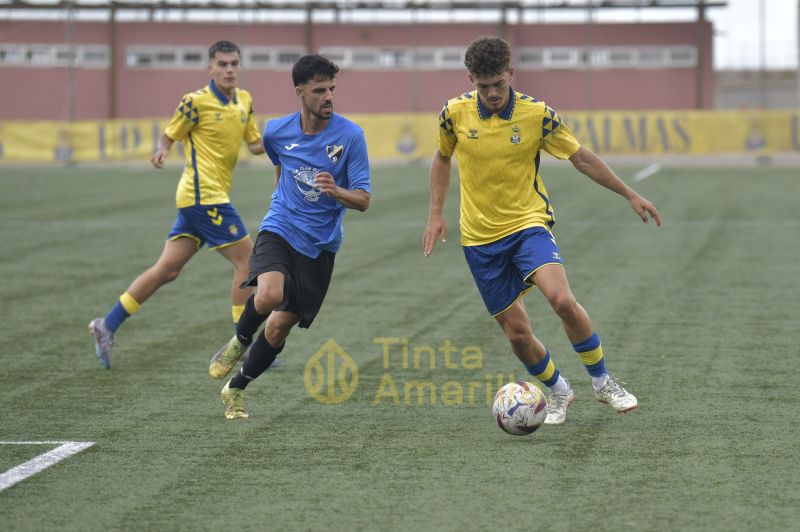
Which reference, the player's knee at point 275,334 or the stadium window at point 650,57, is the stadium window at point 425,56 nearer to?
the stadium window at point 650,57

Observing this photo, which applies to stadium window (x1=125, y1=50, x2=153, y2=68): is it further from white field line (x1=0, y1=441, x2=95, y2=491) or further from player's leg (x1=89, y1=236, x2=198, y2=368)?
white field line (x1=0, y1=441, x2=95, y2=491)

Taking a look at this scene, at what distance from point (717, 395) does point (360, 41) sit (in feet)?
167

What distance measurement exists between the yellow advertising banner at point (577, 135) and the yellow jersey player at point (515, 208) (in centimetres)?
3223

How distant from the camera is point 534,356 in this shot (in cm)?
707

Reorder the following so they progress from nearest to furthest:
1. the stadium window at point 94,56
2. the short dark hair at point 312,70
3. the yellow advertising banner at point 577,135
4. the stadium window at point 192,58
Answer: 1. the short dark hair at point 312,70
2. the yellow advertising banner at point 577,135
3. the stadium window at point 94,56
4. the stadium window at point 192,58

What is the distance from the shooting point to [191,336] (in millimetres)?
10125

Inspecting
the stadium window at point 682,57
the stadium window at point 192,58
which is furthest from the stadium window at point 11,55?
the stadium window at point 682,57

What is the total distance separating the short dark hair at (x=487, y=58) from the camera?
653 cm

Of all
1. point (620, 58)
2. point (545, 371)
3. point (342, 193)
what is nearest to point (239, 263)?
point (342, 193)

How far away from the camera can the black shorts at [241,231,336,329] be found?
7102mm

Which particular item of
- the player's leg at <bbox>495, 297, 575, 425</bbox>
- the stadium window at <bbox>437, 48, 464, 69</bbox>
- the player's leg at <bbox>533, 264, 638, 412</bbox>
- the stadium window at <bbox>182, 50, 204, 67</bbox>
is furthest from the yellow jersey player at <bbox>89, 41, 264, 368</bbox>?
the stadium window at <bbox>182, 50, 204, 67</bbox>

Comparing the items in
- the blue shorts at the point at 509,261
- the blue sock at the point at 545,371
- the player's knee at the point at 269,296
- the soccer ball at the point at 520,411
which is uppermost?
the blue shorts at the point at 509,261

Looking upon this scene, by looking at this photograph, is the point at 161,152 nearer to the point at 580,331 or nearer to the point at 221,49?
the point at 221,49

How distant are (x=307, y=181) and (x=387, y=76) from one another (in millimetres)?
49996
